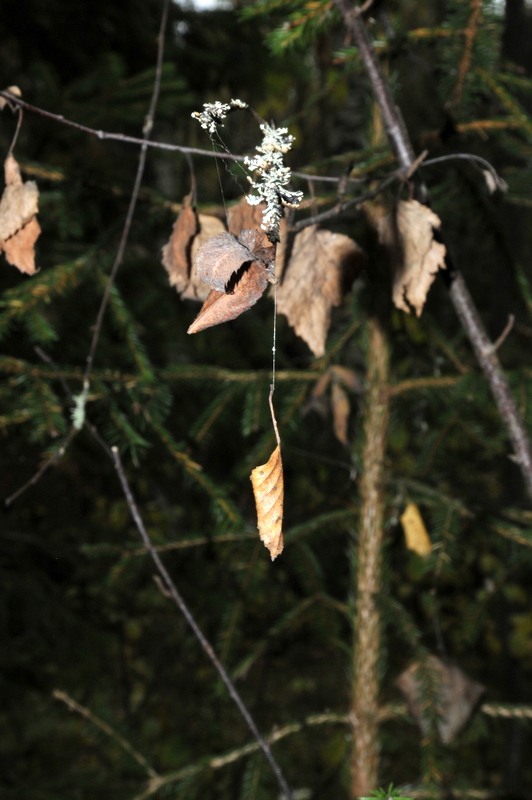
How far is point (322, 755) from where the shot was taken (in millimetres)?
3932

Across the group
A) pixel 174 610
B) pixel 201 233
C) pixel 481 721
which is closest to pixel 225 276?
pixel 201 233

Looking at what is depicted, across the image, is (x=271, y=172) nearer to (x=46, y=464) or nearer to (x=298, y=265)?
(x=298, y=265)

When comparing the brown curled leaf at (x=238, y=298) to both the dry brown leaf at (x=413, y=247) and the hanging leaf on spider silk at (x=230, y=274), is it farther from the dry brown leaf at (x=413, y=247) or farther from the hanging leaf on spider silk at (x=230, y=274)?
the dry brown leaf at (x=413, y=247)

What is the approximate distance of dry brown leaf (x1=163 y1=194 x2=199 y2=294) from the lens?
0.95m

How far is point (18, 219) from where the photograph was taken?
34.9 inches

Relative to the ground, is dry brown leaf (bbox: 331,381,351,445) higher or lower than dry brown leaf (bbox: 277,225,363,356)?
lower

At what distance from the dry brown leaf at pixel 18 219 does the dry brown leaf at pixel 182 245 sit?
204 mm

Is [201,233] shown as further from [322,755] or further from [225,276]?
[322,755]

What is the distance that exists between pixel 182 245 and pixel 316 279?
0.72 ft

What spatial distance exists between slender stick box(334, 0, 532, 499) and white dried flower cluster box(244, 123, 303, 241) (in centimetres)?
39

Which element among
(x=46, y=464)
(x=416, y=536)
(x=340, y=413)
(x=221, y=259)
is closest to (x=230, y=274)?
(x=221, y=259)

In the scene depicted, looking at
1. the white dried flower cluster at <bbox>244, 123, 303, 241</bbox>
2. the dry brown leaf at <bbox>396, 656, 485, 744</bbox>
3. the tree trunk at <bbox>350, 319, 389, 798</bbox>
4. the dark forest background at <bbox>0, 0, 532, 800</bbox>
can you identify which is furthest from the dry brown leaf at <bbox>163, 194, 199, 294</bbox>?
the dry brown leaf at <bbox>396, 656, 485, 744</bbox>

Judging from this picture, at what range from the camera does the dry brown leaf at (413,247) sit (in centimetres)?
93

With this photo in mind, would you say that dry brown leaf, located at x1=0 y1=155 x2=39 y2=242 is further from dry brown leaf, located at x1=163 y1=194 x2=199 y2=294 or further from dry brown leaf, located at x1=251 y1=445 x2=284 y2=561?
dry brown leaf, located at x1=251 y1=445 x2=284 y2=561
